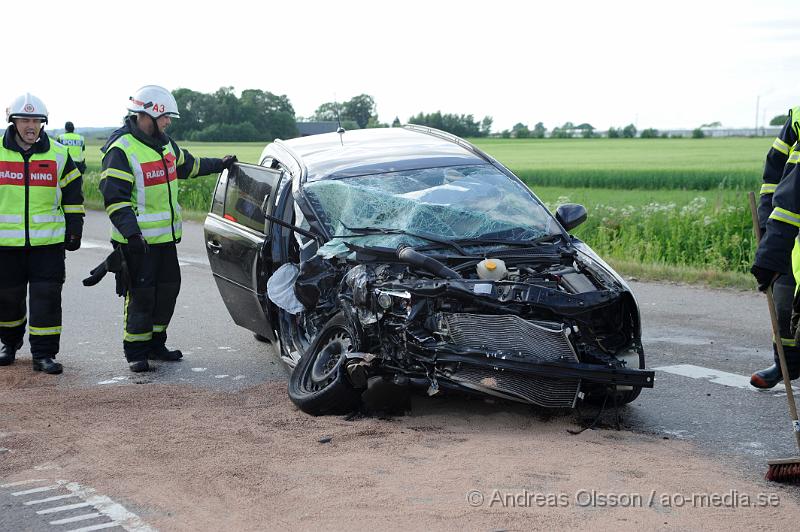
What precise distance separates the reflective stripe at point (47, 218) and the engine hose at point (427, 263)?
3307mm

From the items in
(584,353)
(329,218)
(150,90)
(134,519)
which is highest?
(150,90)

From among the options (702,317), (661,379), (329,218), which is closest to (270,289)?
(329,218)

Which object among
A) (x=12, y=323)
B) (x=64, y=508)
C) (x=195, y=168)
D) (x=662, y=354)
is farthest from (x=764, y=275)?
(x=12, y=323)

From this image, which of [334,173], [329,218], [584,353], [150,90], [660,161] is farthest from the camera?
[660,161]

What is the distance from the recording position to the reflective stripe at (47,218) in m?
7.93

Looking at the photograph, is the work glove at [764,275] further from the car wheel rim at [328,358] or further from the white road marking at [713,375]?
the car wheel rim at [328,358]

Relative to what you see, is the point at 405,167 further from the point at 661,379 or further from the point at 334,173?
the point at 661,379

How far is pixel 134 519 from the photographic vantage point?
4.57 metres

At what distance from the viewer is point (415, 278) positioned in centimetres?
602

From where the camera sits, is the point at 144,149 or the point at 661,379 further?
the point at 144,149

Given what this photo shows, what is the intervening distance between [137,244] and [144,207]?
1.28 feet

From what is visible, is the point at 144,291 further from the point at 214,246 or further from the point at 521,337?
the point at 521,337

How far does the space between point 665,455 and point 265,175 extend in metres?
3.85

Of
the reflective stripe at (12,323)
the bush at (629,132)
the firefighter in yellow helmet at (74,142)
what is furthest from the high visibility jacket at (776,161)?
the bush at (629,132)
